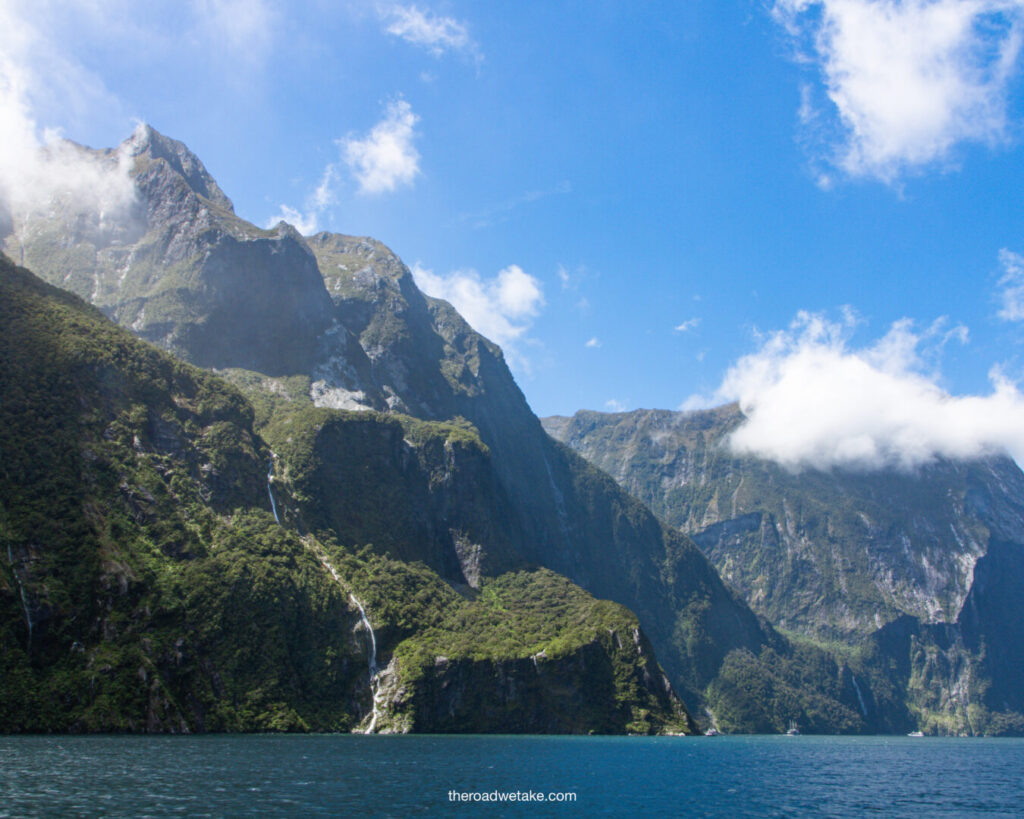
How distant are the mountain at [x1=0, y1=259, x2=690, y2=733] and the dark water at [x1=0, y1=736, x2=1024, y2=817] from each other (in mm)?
17448

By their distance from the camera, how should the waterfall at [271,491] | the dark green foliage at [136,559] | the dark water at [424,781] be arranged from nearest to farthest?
the dark water at [424,781], the dark green foliage at [136,559], the waterfall at [271,491]

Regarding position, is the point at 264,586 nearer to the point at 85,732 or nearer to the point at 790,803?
the point at 85,732

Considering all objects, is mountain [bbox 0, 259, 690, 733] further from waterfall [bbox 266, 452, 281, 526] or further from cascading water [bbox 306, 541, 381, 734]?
waterfall [bbox 266, 452, 281, 526]

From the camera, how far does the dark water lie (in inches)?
2082

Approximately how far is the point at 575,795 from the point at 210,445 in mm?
132178

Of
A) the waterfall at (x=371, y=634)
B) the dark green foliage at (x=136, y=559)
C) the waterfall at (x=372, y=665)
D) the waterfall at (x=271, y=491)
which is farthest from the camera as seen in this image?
the waterfall at (x=271, y=491)

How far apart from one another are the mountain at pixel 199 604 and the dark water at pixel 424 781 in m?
17.4

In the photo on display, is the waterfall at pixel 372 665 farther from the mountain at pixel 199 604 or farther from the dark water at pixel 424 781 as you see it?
the dark water at pixel 424 781

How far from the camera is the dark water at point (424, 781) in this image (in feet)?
173

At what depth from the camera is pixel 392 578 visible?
17762 cm

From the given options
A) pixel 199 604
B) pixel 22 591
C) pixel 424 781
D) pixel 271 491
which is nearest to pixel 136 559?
pixel 199 604

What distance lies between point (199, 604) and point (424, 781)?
3120 inches

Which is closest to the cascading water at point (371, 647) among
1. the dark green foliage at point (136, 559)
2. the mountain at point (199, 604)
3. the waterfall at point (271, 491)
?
the mountain at point (199, 604)

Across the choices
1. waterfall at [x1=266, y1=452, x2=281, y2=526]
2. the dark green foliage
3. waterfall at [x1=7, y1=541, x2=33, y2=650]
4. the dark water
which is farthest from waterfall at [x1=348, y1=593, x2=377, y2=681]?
waterfall at [x1=7, y1=541, x2=33, y2=650]
